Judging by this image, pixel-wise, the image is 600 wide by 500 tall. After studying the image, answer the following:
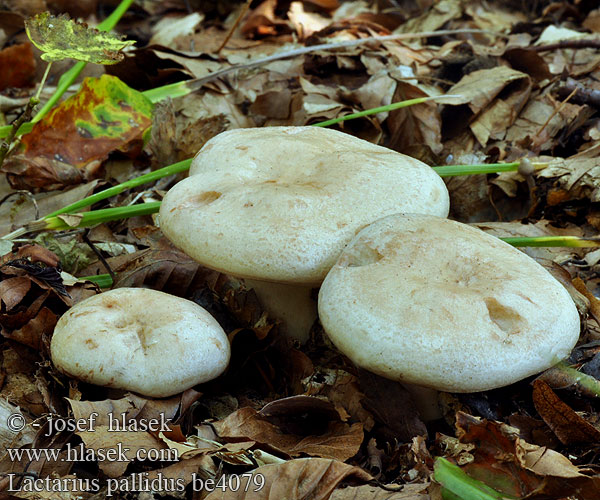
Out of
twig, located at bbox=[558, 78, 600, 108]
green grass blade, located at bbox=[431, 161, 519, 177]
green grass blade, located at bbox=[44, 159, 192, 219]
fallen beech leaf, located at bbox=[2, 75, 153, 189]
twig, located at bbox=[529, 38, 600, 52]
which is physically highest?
twig, located at bbox=[529, 38, 600, 52]

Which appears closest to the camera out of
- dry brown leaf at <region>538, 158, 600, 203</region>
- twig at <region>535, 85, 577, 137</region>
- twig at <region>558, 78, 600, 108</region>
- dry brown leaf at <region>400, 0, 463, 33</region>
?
dry brown leaf at <region>538, 158, 600, 203</region>

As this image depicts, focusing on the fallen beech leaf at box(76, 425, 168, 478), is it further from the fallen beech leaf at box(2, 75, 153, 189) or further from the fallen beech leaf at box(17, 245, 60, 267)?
the fallen beech leaf at box(2, 75, 153, 189)

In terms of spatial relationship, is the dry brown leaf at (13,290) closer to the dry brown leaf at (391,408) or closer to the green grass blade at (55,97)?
the green grass blade at (55,97)

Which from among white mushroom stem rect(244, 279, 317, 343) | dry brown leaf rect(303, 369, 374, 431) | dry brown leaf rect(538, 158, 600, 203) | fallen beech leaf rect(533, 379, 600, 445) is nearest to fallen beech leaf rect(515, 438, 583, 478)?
fallen beech leaf rect(533, 379, 600, 445)

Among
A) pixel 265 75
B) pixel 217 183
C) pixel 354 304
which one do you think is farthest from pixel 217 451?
pixel 265 75

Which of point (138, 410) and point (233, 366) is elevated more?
point (138, 410)

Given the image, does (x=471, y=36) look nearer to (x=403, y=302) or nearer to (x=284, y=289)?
(x=284, y=289)

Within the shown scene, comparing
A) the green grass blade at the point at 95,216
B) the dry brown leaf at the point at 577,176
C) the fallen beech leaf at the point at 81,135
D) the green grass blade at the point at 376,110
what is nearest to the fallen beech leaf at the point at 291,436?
the green grass blade at the point at 95,216

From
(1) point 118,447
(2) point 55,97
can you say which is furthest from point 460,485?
(2) point 55,97
